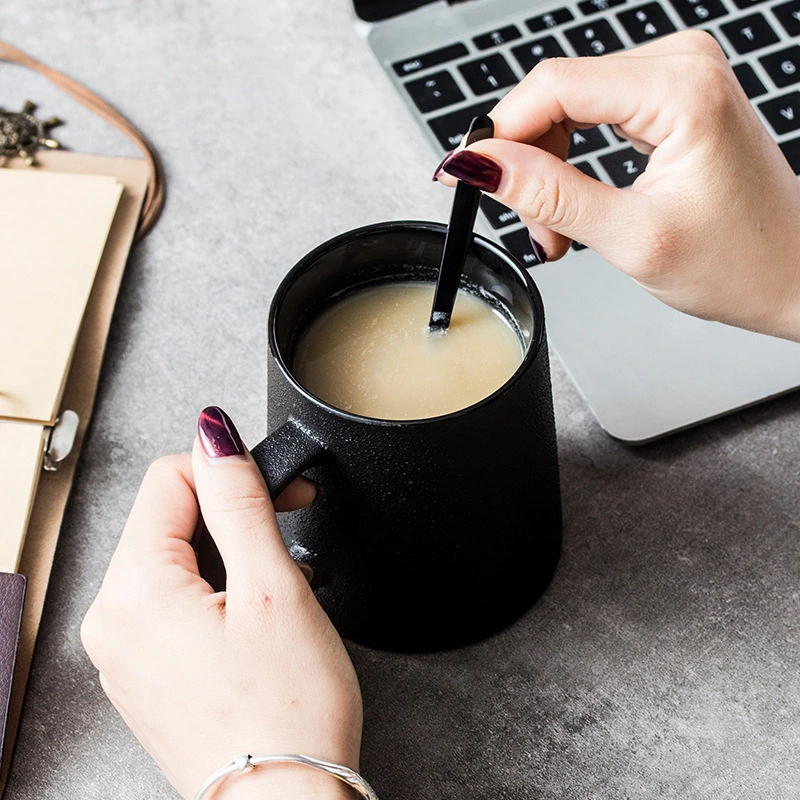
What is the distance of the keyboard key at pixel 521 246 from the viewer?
27.1 inches

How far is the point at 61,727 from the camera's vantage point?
1.79ft

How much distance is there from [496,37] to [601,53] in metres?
0.08

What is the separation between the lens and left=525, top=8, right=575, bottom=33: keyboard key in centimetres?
80

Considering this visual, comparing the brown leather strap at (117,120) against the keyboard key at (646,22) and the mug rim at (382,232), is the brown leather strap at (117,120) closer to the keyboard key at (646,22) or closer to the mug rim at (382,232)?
the mug rim at (382,232)

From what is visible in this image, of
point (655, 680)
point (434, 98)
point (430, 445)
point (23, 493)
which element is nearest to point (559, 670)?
point (655, 680)

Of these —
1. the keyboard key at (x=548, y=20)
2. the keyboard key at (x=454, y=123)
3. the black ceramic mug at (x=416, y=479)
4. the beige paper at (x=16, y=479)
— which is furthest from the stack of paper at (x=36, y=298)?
the keyboard key at (x=548, y=20)

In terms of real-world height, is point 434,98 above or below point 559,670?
above

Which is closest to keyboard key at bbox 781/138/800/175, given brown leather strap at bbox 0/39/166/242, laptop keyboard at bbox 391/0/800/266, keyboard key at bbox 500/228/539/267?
laptop keyboard at bbox 391/0/800/266

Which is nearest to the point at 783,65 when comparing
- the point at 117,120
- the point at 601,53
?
the point at 601,53

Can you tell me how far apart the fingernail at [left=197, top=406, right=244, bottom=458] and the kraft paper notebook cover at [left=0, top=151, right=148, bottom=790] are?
0.17 metres

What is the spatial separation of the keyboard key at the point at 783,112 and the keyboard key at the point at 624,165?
11 cm

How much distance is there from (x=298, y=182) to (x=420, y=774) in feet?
1.45

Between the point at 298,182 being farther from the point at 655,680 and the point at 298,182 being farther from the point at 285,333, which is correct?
the point at 655,680

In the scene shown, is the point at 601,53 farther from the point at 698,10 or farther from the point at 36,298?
the point at 36,298
